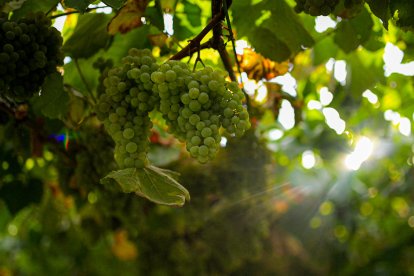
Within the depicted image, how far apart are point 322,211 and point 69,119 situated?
10.3 ft

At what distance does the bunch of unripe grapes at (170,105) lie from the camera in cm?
108

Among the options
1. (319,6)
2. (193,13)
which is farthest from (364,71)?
(319,6)

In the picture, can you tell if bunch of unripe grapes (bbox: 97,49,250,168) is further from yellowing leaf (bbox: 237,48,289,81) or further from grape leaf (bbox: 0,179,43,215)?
grape leaf (bbox: 0,179,43,215)

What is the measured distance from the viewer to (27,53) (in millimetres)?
1313

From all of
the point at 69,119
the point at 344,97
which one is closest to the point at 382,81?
the point at 344,97

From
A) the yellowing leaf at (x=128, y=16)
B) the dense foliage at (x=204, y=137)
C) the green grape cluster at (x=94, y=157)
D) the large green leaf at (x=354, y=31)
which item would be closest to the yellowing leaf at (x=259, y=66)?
the dense foliage at (x=204, y=137)

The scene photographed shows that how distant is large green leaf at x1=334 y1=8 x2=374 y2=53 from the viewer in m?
1.79

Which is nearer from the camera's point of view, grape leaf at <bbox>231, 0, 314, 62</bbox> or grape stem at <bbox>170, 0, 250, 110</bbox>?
grape stem at <bbox>170, 0, 250, 110</bbox>

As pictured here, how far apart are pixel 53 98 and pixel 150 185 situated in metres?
0.57

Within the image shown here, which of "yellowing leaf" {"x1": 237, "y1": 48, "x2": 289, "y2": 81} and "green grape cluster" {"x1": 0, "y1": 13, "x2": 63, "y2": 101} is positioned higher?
"green grape cluster" {"x1": 0, "y1": 13, "x2": 63, "y2": 101}

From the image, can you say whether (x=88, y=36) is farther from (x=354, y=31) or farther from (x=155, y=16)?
(x=354, y=31)

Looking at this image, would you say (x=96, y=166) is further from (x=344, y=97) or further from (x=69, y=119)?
(x=344, y=97)

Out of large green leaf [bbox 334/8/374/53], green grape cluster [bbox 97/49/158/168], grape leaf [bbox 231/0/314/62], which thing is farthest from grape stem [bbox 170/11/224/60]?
large green leaf [bbox 334/8/374/53]

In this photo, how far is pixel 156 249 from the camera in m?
2.88
